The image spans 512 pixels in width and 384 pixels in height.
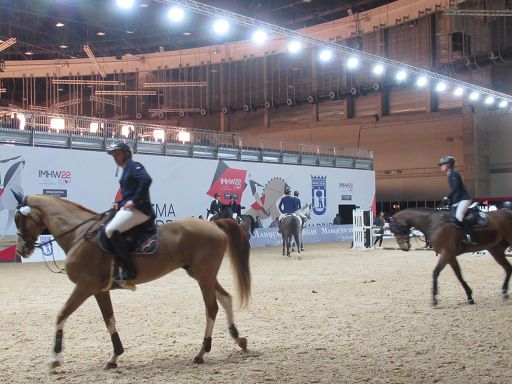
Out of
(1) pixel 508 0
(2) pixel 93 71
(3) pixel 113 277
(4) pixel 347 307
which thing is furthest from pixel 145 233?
(2) pixel 93 71

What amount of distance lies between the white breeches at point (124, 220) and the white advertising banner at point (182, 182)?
15.0 meters

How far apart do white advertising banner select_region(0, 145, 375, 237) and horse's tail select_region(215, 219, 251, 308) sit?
14.8 metres

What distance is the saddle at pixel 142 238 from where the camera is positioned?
5898mm

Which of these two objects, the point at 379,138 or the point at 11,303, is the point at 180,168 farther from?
the point at 379,138

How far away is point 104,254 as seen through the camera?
5809mm

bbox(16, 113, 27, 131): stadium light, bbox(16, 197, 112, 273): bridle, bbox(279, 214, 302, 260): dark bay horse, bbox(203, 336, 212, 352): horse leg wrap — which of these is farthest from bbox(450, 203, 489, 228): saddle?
bbox(16, 113, 27, 131): stadium light

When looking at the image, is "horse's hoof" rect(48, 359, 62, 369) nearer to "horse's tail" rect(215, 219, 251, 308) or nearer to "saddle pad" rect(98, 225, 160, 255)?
"saddle pad" rect(98, 225, 160, 255)

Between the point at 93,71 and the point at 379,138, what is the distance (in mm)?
20658

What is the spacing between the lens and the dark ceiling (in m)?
33.0

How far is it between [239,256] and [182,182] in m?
17.9

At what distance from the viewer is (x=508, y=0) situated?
98.0 ft

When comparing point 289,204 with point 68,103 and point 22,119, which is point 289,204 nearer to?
point 22,119

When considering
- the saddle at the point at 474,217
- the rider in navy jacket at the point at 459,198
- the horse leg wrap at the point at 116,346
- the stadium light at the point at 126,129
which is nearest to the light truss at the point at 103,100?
the stadium light at the point at 126,129

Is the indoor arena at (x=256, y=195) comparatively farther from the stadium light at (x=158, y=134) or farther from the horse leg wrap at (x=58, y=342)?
the stadium light at (x=158, y=134)
